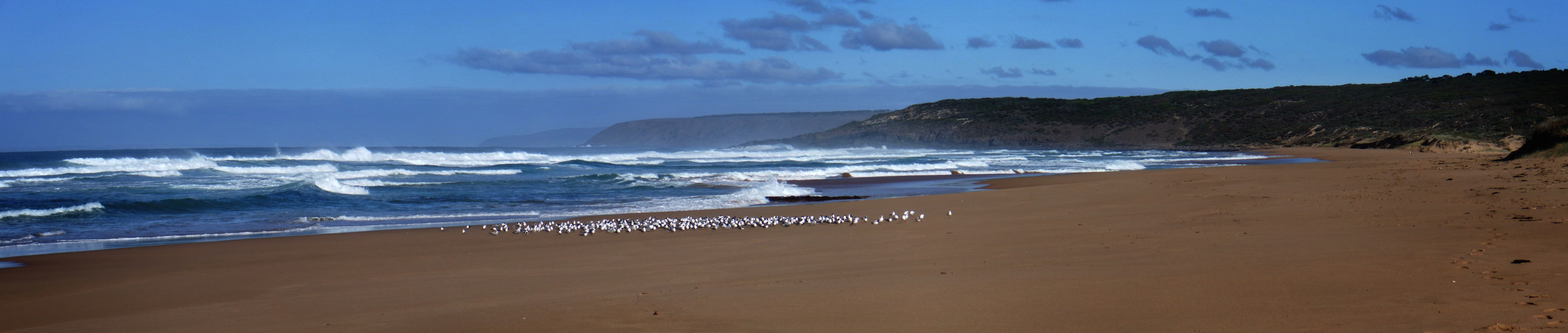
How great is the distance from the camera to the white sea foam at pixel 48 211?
13.0 metres

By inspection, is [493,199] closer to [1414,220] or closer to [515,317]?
[515,317]

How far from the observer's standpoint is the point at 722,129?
180 meters

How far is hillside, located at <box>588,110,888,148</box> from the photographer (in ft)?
537

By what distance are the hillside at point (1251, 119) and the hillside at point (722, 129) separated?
69806 mm

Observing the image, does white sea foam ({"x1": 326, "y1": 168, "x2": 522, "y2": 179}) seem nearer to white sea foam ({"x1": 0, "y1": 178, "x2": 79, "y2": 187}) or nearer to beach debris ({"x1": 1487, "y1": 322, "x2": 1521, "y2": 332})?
white sea foam ({"x1": 0, "y1": 178, "x2": 79, "y2": 187})

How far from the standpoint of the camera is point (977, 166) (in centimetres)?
2934

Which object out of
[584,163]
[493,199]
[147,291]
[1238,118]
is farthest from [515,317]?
[1238,118]

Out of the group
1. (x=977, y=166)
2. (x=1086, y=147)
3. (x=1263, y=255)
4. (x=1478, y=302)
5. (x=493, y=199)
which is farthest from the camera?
(x=1086, y=147)

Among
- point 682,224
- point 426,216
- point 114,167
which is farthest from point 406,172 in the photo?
point 682,224

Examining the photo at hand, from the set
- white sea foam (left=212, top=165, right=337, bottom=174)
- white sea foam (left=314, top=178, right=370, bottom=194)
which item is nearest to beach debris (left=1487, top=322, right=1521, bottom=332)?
white sea foam (left=314, top=178, right=370, bottom=194)

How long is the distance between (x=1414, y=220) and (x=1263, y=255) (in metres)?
2.67

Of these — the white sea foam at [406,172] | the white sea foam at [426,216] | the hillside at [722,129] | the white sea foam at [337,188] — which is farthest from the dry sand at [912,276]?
the hillside at [722,129]

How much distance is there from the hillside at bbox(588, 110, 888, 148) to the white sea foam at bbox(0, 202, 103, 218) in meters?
142

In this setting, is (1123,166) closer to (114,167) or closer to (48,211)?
(48,211)
